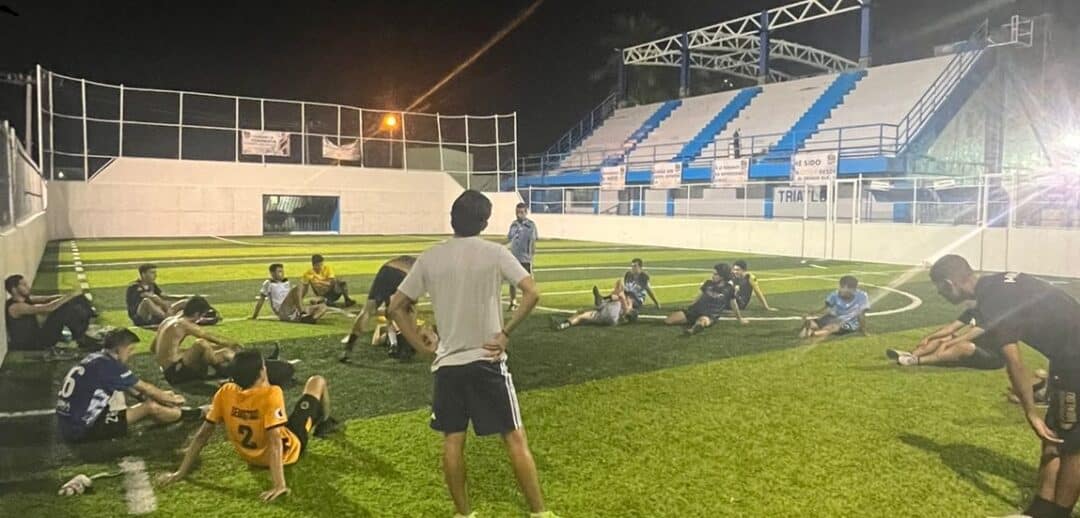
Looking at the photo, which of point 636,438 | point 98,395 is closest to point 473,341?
point 636,438

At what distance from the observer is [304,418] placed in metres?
5.73

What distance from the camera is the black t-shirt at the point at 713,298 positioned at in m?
11.4

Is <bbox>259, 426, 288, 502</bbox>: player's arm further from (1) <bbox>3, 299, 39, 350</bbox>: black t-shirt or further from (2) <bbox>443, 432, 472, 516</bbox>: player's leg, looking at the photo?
(1) <bbox>3, 299, 39, 350</bbox>: black t-shirt

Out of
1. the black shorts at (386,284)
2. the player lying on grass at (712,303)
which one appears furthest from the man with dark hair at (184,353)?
the player lying on grass at (712,303)

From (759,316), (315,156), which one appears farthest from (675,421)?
(315,156)

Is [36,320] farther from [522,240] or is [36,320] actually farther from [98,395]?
[522,240]

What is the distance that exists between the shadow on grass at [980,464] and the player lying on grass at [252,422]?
4.40 meters

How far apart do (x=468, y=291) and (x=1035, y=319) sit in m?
2.96

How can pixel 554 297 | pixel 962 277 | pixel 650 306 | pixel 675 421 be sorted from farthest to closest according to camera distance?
pixel 554 297 < pixel 650 306 < pixel 675 421 < pixel 962 277

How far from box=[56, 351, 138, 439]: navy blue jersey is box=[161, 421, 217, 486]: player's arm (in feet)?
3.65

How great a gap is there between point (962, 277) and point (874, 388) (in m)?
3.50

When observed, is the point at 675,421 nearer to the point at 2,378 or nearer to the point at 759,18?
the point at 2,378

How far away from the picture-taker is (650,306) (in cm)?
1349

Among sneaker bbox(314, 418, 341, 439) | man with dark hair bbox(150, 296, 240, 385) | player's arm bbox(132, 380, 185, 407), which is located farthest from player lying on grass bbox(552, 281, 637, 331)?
player's arm bbox(132, 380, 185, 407)
